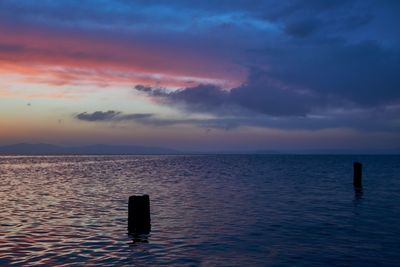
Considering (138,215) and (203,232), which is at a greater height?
(138,215)

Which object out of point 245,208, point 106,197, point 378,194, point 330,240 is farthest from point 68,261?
point 378,194

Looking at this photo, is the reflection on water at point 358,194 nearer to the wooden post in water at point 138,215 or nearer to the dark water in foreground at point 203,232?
the dark water in foreground at point 203,232

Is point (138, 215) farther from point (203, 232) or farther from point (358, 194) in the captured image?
point (358, 194)

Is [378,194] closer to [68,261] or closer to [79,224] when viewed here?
[79,224]

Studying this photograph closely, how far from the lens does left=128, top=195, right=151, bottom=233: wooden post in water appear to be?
18969 mm

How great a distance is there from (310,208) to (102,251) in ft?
56.7

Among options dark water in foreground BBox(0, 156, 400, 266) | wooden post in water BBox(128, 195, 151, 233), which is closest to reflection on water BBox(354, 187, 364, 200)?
dark water in foreground BBox(0, 156, 400, 266)

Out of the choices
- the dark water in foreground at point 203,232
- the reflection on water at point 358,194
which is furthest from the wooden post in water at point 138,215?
the reflection on water at point 358,194

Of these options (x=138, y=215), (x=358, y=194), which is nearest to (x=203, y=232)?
(x=138, y=215)

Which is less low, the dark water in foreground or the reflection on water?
the dark water in foreground

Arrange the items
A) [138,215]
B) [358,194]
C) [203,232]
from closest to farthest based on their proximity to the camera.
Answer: [203,232], [138,215], [358,194]

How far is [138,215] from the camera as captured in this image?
19.2 m

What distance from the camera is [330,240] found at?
57.7 ft

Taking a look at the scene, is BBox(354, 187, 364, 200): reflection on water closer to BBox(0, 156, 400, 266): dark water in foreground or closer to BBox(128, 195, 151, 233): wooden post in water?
BBox(0, 156, 400, 266): dark water in foreground
